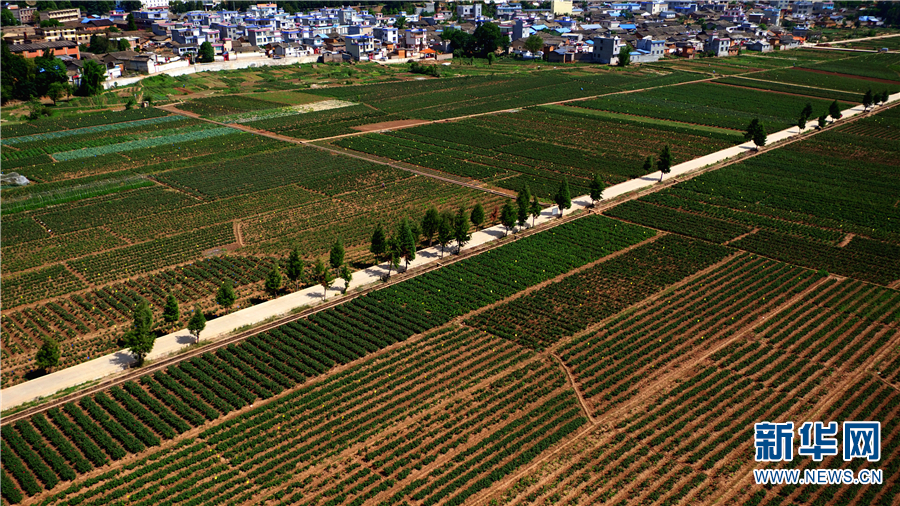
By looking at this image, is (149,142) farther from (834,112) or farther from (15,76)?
(834,112)

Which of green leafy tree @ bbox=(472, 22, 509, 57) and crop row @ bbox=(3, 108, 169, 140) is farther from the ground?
green leafy tree @ bbox=(472, 22, 509, 57)

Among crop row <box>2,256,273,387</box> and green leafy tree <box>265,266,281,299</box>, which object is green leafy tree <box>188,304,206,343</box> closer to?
crop row <box>2,256,273,387</box>

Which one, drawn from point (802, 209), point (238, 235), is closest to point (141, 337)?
point (238, 235)

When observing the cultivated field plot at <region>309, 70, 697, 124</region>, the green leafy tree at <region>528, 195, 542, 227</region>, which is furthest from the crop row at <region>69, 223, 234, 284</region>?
the cultivated field plot at <region>309, 70, 697, 124</region>

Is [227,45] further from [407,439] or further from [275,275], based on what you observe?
[407,439]

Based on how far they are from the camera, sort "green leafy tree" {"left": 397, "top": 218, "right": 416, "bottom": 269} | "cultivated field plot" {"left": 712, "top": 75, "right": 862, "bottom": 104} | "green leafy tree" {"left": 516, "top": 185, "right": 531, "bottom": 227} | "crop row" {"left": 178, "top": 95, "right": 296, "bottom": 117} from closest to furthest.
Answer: "green leafy tree" {"left": 397, "top": 218, "right": 416, "bottom": 269}, "green leafy tree" {"left": 516, "top": 185, "right": 531, "bottom": 227}, "crop row" {"left": 178, "top": 95, "right": 296, "bottom": 117}, "cultivated field plot" {"left": 712, "top": 75, "right": 862, "bottom": 104}

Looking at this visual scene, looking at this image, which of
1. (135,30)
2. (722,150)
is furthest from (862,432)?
(135,30)
